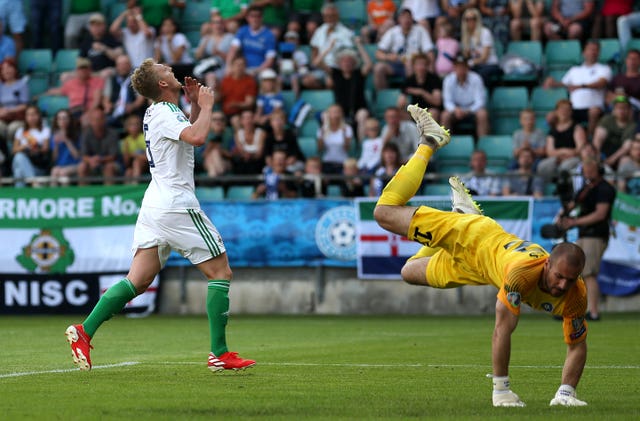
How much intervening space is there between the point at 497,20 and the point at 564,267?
15647 mm

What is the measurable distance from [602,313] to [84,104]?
9653 mm

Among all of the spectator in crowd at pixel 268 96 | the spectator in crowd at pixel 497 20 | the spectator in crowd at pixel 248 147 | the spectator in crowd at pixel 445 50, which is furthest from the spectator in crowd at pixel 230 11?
the spectator in crowd at pixel 497 20

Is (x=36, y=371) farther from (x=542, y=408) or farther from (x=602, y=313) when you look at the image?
(x=602, y=313)

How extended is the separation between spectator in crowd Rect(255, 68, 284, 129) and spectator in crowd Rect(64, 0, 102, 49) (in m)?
4.55

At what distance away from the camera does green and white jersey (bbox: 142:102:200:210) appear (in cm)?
986

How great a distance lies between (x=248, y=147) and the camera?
67.7ft

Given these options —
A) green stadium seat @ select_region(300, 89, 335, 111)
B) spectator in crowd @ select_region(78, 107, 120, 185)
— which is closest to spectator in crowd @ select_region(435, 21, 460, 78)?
green stadium seat @ select_region(300, 89, 335, 111)

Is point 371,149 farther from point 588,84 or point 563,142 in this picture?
point 588,84

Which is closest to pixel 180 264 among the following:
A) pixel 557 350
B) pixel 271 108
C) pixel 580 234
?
pixel 271 108

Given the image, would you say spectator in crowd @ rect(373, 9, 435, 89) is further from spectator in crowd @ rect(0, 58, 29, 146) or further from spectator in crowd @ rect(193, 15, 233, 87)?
spectator in crowd @ rect(0, 58, 29, 146)

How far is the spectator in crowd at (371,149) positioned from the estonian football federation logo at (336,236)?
1345 millimetres

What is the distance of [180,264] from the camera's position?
19.3 metres

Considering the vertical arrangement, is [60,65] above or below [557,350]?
above

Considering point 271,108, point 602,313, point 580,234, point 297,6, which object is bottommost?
point 602,313
